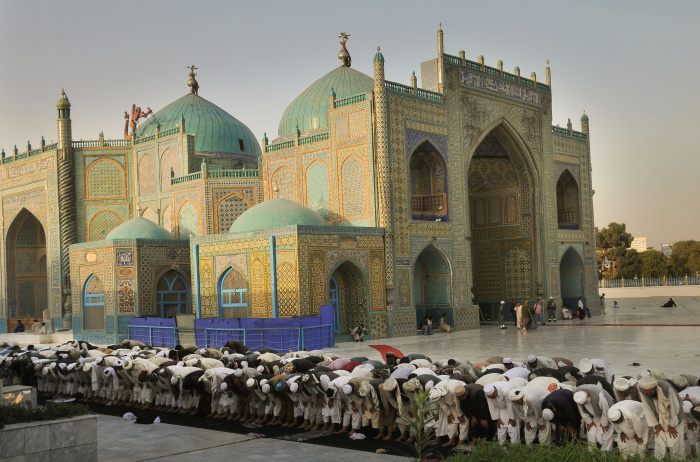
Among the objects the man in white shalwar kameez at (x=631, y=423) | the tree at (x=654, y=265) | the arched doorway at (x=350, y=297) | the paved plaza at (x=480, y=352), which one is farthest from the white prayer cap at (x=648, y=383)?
the tree at (x=654, y=265)

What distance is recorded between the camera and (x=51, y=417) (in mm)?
7984

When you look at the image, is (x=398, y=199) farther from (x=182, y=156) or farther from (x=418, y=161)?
(x=182, y=156)

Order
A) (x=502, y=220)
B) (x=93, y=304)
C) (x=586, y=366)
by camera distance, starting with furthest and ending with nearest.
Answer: (x=502, y=220), (x=93, y=304), (x=586, y=366)

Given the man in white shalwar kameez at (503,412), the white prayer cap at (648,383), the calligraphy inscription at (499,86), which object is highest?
the calligraphy inscription at (499,86)

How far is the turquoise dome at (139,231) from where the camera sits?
95.1 feet

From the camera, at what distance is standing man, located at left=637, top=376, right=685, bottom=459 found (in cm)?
818

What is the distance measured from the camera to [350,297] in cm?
2480

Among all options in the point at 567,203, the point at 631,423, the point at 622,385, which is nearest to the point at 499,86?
the point at 567,203

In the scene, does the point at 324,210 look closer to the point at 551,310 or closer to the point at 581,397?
the point at 551,310

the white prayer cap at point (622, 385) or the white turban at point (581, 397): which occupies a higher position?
the white prayer cap at point (622, 385)

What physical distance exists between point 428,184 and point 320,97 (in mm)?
7638

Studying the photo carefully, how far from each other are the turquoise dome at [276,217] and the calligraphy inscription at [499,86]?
26.1ft

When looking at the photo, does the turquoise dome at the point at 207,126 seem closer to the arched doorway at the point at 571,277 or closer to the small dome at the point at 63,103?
the small dome at the point at 63,103

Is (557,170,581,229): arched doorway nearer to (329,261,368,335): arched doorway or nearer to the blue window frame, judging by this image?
(329,261,368,335): arched doorway
